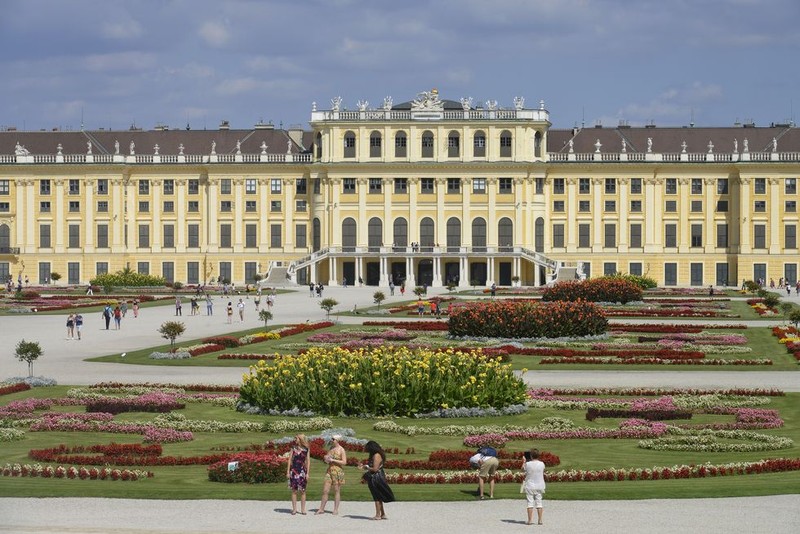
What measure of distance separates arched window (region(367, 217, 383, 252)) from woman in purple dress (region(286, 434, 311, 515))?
298 feet

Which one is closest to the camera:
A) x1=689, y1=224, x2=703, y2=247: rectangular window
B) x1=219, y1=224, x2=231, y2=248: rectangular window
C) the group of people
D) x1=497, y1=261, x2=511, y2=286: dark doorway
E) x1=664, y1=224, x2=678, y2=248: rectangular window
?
the group of people

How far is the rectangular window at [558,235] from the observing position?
113 meters

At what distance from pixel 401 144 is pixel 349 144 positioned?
3962mm

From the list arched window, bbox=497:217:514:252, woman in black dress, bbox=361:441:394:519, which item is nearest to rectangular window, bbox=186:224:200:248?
arched window, bbox=497:217:514:252

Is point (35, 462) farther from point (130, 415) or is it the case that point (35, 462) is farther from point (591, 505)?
point (591, 505)

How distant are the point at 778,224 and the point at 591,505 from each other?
3677 inches

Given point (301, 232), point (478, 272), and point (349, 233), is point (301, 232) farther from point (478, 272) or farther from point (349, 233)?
point (478, 272)

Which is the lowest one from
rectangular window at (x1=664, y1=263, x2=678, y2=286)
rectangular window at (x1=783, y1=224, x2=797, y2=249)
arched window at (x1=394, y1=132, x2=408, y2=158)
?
rectangular window at (x1=664, y1=263, x2=678, y2=286)

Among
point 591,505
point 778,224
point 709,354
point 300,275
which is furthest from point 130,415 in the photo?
point 778,224

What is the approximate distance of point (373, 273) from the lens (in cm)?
11275

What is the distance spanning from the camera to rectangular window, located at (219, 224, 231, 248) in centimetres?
11538

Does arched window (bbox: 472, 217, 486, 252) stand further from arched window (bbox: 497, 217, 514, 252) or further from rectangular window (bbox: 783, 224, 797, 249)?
rectangular window (bbox: 783, 224, 797, 249)

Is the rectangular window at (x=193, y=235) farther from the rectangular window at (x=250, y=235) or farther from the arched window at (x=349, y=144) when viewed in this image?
the arched window at (x=349, y=144)

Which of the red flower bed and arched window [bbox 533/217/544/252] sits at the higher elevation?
arched window [bbox 533/217/544/252]
